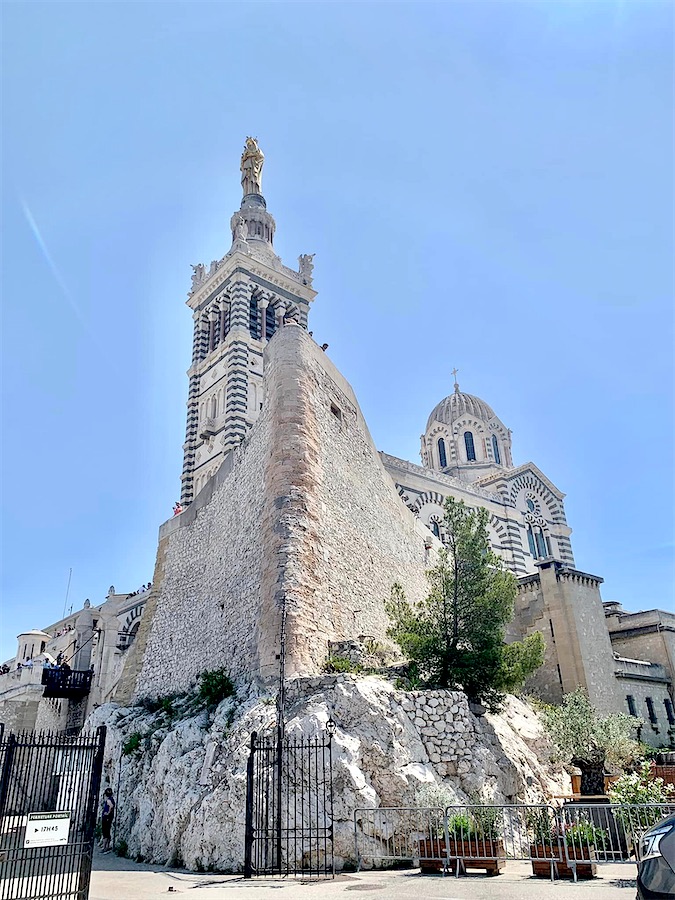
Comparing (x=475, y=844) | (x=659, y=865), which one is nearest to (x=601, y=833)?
(x=475, y=844)

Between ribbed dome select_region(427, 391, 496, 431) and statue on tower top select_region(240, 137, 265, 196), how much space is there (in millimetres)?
20127

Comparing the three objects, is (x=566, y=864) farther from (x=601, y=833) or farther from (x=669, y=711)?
(x=669, y=711)

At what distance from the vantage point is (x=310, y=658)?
45.9 ft

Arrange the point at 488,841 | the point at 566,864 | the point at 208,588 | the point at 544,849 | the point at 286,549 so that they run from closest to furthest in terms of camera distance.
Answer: the point at 566,864 → the point at 544,849 → the point at 488,841 → the point at 286,549 → the point at 208,588

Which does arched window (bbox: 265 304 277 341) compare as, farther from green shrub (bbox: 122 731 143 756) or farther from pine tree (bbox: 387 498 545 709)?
green shrub (bbox: 122 731 143 756)

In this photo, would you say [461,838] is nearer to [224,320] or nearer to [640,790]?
[640,790]

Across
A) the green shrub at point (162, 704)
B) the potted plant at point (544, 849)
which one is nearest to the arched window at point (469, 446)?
the green shrub at point (162, 704)

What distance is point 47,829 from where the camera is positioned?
7.62 m

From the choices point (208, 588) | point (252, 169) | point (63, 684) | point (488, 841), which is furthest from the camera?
point (252, 169)

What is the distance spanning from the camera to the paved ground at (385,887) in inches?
300

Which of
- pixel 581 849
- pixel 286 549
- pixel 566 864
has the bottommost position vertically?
pixel 566 864

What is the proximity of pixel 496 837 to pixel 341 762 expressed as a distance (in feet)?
9.08

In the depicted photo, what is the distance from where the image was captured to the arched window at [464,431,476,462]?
42969mm

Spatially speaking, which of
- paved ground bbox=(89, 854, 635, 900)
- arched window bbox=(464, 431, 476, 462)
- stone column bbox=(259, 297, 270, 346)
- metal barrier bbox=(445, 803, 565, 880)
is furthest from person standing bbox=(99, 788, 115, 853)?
arched window bbox=(464, 431, 476, 462)
